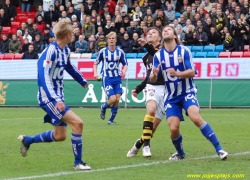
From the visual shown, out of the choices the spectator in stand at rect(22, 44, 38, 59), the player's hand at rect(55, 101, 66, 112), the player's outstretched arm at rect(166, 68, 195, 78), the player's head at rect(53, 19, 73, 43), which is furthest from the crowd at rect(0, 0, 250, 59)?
the player's hand at rect(55, 101, 66, 112)

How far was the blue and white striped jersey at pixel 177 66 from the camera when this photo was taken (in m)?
7.64

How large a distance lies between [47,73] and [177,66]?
6.61 ft

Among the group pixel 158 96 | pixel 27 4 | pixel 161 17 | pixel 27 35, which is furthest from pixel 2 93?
pixel 158 96

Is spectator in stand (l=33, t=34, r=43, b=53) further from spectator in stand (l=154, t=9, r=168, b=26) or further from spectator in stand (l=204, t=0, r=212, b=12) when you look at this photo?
spectator in stand (l=204, t=0, r=212, b=12)

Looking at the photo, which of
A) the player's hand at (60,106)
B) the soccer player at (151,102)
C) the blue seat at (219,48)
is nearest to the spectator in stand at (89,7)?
the blue seat at (219,48)

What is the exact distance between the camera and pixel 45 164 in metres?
7.43

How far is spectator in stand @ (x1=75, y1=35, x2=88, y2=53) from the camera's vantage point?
25109 millimetres

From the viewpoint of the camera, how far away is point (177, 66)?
25.2 ft

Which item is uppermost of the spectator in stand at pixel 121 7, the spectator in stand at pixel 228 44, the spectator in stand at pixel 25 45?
the spectator in stand at pixel 121 7

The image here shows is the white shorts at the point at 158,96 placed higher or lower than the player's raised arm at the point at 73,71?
lower

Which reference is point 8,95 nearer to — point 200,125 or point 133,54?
point 133,54

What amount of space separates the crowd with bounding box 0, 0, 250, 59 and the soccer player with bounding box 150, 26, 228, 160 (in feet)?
49.9

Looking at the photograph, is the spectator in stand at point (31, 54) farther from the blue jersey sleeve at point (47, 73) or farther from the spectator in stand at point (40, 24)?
the blue jersey sleeve at point (47, 73)

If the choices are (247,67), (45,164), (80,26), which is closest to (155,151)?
(45,164)
